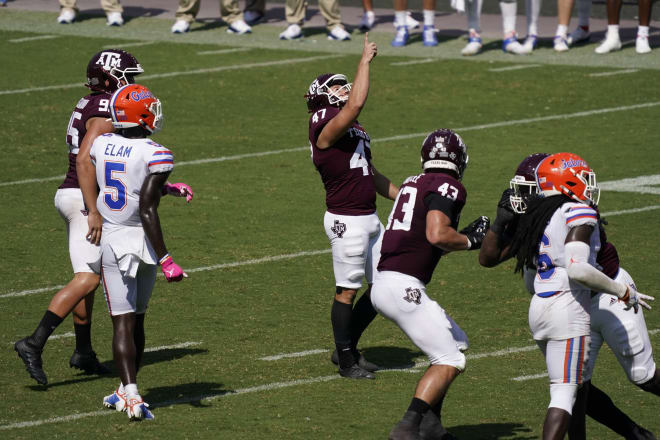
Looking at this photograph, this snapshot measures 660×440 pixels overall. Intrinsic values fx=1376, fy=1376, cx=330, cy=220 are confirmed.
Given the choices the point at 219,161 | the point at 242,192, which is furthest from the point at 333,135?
the point at 219,161

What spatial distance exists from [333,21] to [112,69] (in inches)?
509

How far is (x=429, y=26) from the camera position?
19.8 meters

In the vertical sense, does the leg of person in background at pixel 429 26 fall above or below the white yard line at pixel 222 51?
above

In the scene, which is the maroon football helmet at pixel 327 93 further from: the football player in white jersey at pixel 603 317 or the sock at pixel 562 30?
the sock at pixel 562 30

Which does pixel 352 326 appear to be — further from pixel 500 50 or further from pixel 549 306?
pixel 500 50

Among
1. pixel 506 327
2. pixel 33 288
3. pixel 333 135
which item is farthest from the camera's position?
pixel 33 288

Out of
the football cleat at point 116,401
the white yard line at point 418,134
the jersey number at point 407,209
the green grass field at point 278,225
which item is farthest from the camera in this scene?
the white yard line at point 418,134

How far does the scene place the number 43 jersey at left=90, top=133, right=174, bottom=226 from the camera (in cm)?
714

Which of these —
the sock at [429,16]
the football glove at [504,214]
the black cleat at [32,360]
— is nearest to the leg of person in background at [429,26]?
the sock at [429,16]

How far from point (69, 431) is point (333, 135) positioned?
226 centimetres

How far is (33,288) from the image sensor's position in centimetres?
980

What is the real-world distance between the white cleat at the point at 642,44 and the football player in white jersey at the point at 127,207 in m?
12.4

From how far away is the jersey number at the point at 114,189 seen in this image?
23.7ft

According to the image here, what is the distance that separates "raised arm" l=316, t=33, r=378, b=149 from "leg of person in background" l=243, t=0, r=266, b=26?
14.7m
